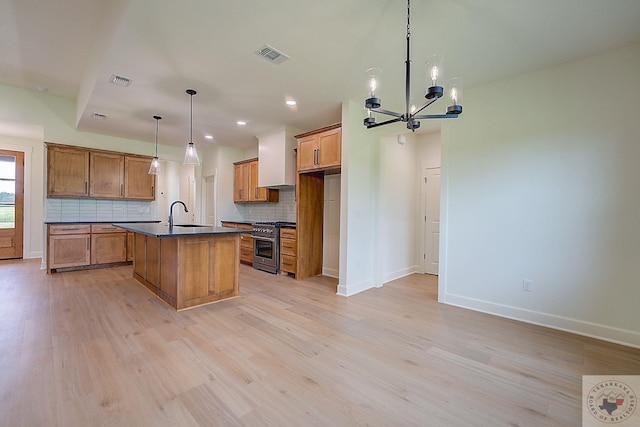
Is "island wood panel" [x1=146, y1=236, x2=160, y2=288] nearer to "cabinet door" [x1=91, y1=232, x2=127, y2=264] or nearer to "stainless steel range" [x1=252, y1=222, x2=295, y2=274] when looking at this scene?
"stainless steel range" [x1=252, y1=222, x2=295, y2=274]

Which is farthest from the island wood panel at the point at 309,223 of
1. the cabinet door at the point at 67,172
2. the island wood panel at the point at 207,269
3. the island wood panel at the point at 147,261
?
the cabinet door at the point at 67,172

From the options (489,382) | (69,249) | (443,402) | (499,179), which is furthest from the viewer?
(69,249)

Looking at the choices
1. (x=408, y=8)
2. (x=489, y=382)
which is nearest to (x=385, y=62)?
(x=408, y=8)

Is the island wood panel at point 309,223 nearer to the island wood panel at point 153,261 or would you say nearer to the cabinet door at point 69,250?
the island wood panel at point 153,261

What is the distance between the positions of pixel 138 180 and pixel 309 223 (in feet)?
13.6

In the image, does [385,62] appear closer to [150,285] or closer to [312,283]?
[312,283]

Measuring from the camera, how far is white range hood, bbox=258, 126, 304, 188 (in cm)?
525

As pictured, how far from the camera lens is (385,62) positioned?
2.94 meters

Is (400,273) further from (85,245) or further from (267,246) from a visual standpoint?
(85,245)

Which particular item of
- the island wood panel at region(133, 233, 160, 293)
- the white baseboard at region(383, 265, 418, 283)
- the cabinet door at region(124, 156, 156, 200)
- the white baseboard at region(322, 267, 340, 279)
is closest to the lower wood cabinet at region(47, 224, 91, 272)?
the cabinet door at region(124, 156, 156, 200)

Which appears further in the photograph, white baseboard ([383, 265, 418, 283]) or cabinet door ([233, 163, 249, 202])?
cabinet door ([233, 163, 249, 202])

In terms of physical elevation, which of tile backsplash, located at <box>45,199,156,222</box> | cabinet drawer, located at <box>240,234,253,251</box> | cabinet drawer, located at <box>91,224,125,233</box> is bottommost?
cabinet drawer, located at <box>240,234,253,251</box>

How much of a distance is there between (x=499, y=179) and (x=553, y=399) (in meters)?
2.27

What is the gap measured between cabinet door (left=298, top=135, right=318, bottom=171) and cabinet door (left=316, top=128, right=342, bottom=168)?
0.11m
